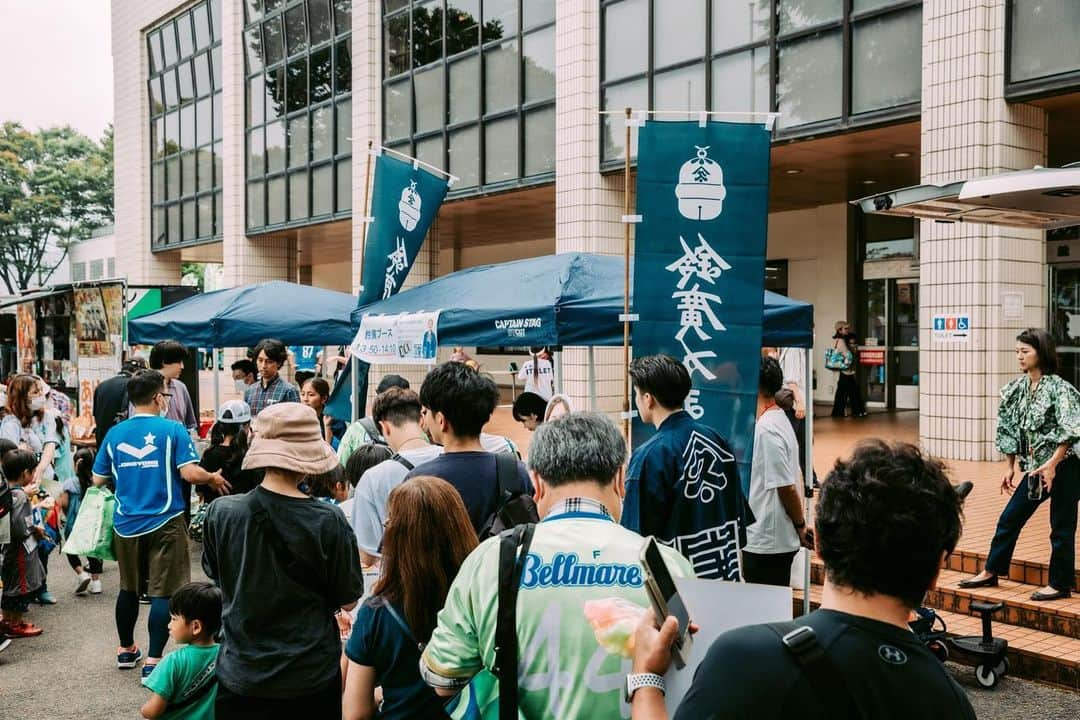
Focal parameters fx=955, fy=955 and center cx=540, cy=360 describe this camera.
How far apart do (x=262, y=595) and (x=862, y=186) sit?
601 inches

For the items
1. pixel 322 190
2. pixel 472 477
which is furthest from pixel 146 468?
pixel 322 190

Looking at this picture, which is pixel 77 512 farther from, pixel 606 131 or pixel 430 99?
pixel 430 99

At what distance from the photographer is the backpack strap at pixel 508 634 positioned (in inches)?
87.4

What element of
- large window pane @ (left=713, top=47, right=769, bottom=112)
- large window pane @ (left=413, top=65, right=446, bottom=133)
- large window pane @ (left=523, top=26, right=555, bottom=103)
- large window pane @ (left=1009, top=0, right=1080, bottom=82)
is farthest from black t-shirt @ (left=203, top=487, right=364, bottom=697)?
large window pane @ (left=413, top=65, right=446, bottom=133)

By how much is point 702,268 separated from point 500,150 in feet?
39.8

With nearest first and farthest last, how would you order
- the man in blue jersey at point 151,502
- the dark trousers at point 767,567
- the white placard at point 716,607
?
the white placard at point 716,607 < the dark trousers at point 767,567 < the man in blue jersey at point 151,502

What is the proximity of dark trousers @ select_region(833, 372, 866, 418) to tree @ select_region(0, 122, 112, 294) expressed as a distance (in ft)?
133

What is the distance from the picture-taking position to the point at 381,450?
4.77 meters

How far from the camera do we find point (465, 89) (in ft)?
57.1

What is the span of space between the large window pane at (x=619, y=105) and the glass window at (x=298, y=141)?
29.6ft

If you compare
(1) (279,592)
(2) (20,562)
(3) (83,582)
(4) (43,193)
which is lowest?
(3) (83,582)

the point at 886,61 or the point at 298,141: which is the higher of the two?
the point at 298,141

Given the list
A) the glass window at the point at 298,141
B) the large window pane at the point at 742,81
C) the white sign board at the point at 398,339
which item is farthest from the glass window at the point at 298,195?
the white sign board at the point at 398,339

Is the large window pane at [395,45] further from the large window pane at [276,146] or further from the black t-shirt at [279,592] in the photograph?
the black t-shirt at [279,592]
